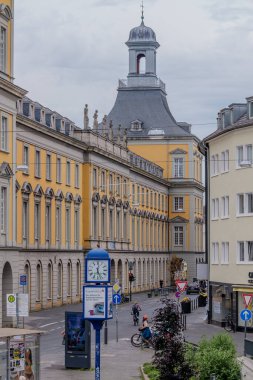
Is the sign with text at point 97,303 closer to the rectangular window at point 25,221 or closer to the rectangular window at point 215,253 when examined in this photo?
the rectangular window at point 215,253

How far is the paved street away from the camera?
37375 millimetres

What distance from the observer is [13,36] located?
59.2m

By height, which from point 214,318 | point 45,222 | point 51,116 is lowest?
point 214,318

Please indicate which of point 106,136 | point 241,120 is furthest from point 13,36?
point 106,136

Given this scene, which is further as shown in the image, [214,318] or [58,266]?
[58,266]

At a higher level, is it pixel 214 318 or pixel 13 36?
pixel 13 36

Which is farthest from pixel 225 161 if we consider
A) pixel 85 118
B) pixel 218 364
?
pixel 218 364

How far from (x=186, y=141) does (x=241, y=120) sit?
79450 millimetres

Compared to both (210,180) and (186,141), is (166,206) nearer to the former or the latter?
(186,141)

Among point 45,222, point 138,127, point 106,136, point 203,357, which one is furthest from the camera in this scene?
point 138,127

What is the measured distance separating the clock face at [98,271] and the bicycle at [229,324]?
31.0m

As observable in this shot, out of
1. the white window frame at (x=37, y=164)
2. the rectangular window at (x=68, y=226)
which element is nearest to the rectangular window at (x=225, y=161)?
the white window frame at (x=37, y=164)

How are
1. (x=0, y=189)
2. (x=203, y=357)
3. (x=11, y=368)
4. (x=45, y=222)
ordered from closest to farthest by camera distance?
(x=11, y=368), (x=203, y=357), (x=0, y=189), (x=45, y=222)

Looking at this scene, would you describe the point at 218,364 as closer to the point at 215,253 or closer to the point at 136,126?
the point at 215,253
